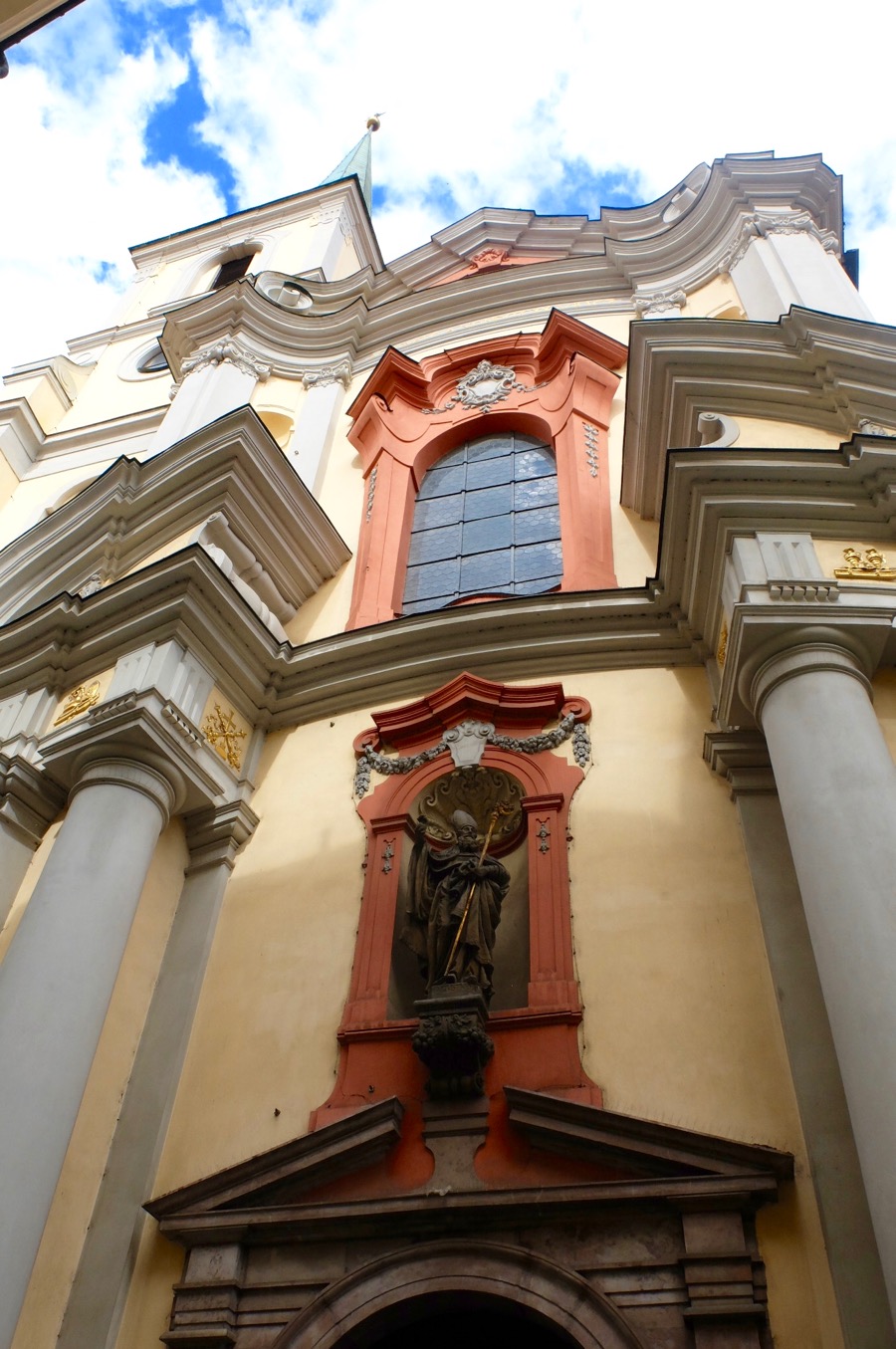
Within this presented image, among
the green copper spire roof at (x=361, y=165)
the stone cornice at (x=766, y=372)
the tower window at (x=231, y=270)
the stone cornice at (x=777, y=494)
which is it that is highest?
the green copper spire roof at (x=361, y=165)

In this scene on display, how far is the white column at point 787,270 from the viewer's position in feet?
34.1

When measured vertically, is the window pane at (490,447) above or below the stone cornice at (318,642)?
above

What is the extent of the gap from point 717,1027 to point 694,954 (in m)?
0.47

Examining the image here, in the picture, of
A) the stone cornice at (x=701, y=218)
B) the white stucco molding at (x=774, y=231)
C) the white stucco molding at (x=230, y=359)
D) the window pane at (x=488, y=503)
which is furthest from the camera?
the white stucco molding at (x=230, y=359)

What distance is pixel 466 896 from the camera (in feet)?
21.4

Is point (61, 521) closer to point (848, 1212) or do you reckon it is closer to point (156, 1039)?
Answer: point (156, 1039)

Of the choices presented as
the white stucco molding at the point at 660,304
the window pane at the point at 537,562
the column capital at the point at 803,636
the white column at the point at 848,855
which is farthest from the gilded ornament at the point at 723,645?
the white stucco molding at the point at 660,304

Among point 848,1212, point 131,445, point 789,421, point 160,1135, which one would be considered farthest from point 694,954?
point 131,445

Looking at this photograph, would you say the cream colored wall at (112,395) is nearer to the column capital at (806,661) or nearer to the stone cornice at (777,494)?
the stone cornice at (777,494)

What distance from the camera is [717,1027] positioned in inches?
229

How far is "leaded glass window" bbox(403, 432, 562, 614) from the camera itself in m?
9.94

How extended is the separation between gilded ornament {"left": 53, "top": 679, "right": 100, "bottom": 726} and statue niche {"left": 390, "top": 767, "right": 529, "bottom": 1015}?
261cm

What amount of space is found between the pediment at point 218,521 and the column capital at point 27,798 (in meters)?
2.25

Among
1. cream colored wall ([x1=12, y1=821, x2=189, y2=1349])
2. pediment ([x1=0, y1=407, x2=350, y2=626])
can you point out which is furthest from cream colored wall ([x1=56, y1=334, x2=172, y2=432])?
cream colored wall ([x1=12, y1=821, x2=189, y2=1349])
